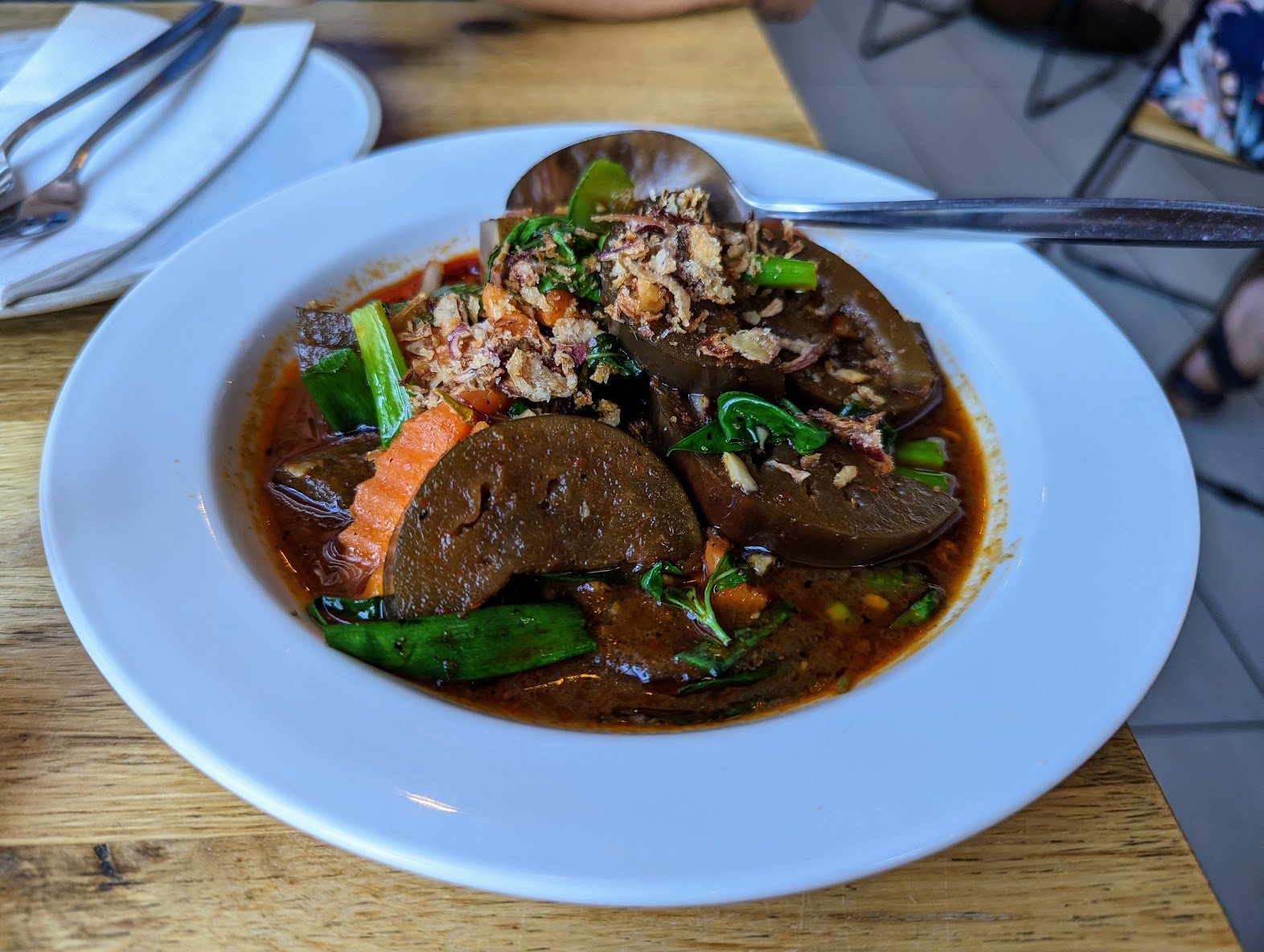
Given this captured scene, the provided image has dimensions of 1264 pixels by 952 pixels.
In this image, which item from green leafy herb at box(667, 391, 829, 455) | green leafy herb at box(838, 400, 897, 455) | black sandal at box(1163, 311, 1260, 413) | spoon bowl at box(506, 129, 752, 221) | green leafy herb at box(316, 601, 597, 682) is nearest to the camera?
green leafy herb at box(316, 601, 597, 682)

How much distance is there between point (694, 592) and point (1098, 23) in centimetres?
778

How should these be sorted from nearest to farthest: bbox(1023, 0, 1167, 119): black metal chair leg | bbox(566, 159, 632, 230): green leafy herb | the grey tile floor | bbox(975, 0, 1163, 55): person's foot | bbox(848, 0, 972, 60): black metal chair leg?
1. bbox(566, 159, 632, 230): green leafy herb
2. the grey tile floor
3. bbox(1023, 0, 1167, 119): black metal chair leg
4. bbox(975, 0, 1163, 55): person's foot
5. bbox(848, 0, 972, 60): black metal chair leg

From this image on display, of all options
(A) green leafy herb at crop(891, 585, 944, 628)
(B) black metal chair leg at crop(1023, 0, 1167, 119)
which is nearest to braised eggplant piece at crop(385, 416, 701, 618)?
(A) green leafy herb at crop(891, 585, 944, 628)

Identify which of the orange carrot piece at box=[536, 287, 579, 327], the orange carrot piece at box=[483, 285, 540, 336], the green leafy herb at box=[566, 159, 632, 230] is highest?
the green leafy herb at box=[566, 159, 632, 230]

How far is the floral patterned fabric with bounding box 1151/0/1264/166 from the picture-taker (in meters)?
3.62

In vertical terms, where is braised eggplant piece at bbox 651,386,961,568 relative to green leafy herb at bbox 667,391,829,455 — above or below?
below

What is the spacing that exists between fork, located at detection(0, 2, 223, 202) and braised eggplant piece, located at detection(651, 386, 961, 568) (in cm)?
193

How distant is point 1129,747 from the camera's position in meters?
1.53

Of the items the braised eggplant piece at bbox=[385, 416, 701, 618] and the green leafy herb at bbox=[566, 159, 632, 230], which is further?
the green leafy herb at bbox=[566, 159, 632, 230]

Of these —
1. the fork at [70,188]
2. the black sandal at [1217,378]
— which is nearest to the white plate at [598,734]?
the fork at [70,188]

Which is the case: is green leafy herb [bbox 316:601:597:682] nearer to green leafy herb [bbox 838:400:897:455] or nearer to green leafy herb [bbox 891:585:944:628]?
green leafy herb [bbox 891:585:944:628]

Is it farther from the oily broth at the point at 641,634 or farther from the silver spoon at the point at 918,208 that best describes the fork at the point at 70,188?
the silver spoon at the point at 918,208

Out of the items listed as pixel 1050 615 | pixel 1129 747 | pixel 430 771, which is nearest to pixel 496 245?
pixel 430 771

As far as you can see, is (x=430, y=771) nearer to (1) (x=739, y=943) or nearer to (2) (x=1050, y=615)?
(1) (x=739, y=943)
